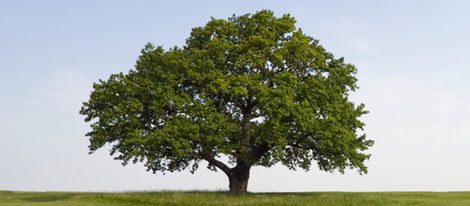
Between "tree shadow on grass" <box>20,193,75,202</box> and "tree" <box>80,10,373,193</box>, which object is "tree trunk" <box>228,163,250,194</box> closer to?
"tree" <box>80,10,373,193</box>

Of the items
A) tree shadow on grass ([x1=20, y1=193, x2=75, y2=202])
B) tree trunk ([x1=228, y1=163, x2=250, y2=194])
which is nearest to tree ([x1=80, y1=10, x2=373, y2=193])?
tree trunk ([x1=228, y1=163, x2=250, y2=194])

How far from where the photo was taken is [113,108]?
51.9m

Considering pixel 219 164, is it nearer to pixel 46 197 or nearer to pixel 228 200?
pixel 228 200

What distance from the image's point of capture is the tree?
49.2 metres

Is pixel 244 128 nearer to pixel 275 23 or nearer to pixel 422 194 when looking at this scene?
pixel 275 23

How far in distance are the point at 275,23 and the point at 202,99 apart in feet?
32.2

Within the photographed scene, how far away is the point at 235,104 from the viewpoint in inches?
2105

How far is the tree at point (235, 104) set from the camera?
4916 centimetres

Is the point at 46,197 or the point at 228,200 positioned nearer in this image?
the point at 228,200

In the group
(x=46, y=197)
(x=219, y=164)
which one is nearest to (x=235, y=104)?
(x=219, y=164)

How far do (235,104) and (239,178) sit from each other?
668 cm

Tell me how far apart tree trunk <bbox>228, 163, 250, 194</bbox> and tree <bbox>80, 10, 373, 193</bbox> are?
90 millimetres

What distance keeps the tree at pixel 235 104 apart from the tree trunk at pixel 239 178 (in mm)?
90

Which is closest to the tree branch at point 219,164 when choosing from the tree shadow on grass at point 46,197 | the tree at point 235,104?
the tree at point 235,104
